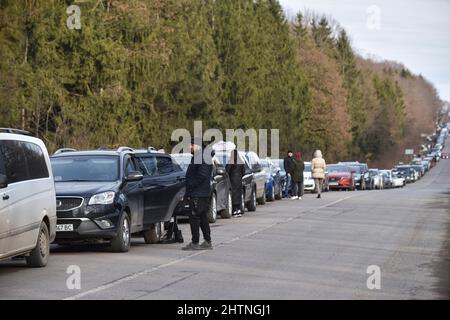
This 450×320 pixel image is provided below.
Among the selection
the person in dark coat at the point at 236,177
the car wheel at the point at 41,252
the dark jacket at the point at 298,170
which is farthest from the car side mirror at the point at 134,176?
the dark jacket at the point at 298,170

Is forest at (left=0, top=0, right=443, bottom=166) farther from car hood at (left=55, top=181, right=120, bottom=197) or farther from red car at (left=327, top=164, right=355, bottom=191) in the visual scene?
car hood at (left=55, top=181, right=120, bottom=197)

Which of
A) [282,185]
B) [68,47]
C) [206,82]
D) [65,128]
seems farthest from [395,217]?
[206,82]

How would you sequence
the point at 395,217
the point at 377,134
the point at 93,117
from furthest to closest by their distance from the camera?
the point at 377,134 → the point at 93,117 → the point at 395,217

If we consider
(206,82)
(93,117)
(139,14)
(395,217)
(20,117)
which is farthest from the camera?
(206,82)

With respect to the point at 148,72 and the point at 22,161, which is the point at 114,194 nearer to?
the point at 22,161

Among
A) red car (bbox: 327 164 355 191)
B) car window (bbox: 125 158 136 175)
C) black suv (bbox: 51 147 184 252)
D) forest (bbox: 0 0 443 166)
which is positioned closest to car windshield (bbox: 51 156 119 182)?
black suv (bbox: 51 147 184 252)

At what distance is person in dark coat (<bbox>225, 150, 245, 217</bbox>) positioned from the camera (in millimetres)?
29375

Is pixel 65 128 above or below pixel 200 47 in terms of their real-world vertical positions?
below

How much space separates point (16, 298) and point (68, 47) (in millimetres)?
36179

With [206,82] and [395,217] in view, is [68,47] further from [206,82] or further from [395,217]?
[395,217]

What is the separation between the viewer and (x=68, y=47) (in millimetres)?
47156

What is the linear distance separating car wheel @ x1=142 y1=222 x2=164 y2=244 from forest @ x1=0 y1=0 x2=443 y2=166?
62.0 feet

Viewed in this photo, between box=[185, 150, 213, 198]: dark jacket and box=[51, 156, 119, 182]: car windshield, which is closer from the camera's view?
box=[185, 150, 213, 198]: dark jacket

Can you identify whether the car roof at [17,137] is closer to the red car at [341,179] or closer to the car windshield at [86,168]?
the car windshield at [86,168]
